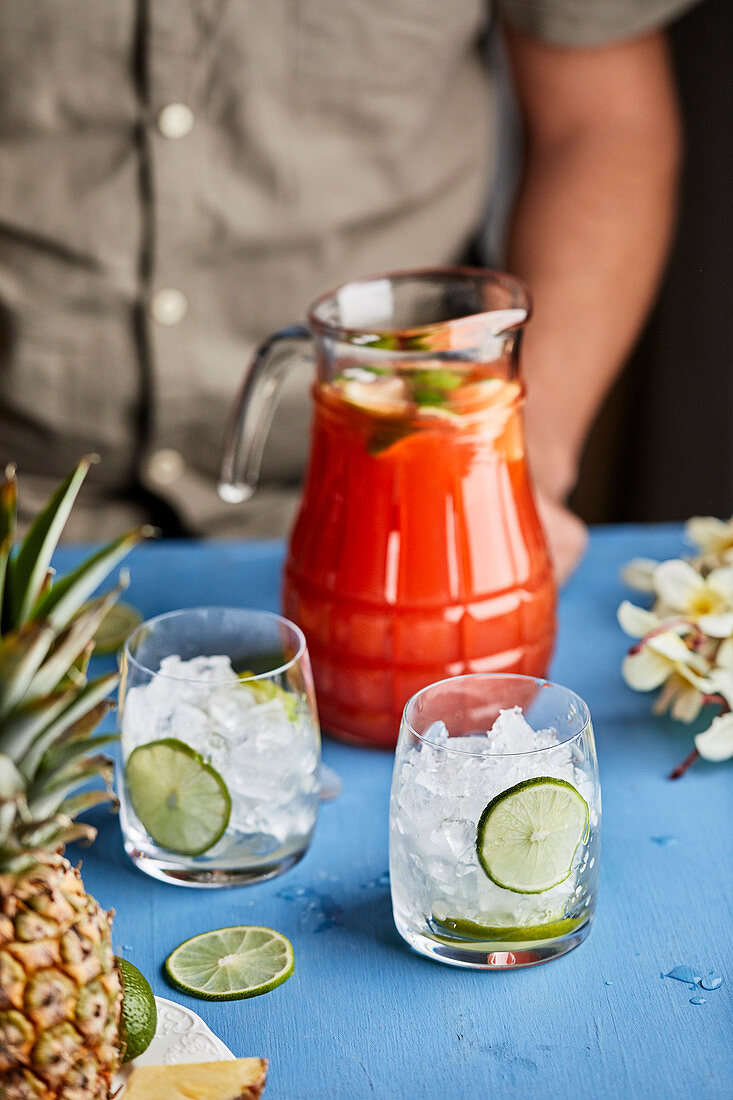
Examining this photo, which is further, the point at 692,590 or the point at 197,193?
the point at 197,193

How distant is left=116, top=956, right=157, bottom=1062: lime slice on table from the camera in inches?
22.7

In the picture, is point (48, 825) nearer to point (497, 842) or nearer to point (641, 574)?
point (497, 842)

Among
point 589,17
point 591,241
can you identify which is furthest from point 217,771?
point 589,17

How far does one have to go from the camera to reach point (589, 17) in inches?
53.5

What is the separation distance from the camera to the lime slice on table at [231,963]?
2.05 feet

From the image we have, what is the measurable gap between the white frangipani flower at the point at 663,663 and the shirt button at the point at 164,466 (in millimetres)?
713

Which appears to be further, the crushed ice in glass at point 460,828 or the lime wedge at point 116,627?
the lime wedge at point 116,627

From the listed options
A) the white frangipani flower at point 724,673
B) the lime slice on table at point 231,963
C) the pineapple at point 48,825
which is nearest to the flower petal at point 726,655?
the white frangipani flower at point 724,673

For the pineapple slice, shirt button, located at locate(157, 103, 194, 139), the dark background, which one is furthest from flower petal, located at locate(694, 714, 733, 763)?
the dark background

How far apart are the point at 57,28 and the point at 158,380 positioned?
1.28ft

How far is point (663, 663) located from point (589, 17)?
884 millimetres

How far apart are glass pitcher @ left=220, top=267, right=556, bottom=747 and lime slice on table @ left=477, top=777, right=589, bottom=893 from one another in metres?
0.23

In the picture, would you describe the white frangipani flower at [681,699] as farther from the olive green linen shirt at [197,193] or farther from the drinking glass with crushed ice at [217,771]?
the olive green linen shirt at [197,193]

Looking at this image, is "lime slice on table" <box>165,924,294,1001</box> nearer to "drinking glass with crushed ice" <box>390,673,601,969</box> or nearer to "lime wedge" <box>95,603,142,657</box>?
"drinking glass with crushed ice" <box>390,673,601,969</box>
